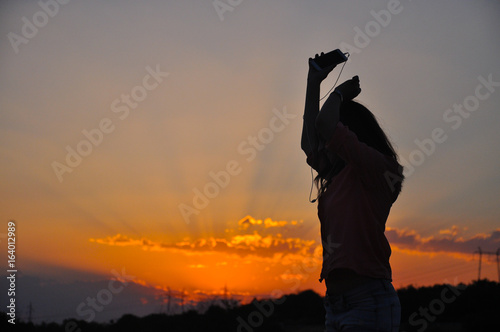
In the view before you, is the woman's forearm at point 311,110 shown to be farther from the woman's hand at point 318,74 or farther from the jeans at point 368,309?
the jeans at point 368,309

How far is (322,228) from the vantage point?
2.73 metres

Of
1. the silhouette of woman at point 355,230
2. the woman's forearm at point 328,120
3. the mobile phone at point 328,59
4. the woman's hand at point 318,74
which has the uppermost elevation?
the mobile phone at point 328,59

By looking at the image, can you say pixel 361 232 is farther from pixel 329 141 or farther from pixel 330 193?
pixel 329 141

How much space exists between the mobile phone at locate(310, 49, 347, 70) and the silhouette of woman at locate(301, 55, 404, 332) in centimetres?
25

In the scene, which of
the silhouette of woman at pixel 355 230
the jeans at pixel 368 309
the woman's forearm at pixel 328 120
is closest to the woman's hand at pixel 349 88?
the silhouette of woman at pixel 355 230

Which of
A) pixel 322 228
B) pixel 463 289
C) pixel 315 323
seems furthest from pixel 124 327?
pixel 322 228

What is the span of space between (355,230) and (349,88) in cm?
76

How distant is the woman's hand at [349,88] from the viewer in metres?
2.80

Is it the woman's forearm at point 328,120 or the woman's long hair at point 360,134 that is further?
the woman's long hair at point 360,134

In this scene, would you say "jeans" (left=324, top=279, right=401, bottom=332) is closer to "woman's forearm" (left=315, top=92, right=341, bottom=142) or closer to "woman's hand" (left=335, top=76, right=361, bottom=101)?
"woman's forearm" (left=315, top=92, right=341, bottom=142)

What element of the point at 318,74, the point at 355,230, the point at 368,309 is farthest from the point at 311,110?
the point at 368,309

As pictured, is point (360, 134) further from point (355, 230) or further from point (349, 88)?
point (355, 230)

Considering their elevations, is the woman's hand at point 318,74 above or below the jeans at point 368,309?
above

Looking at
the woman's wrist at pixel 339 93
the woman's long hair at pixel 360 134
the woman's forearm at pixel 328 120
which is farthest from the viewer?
the woman's long hair at pixel 360 134
